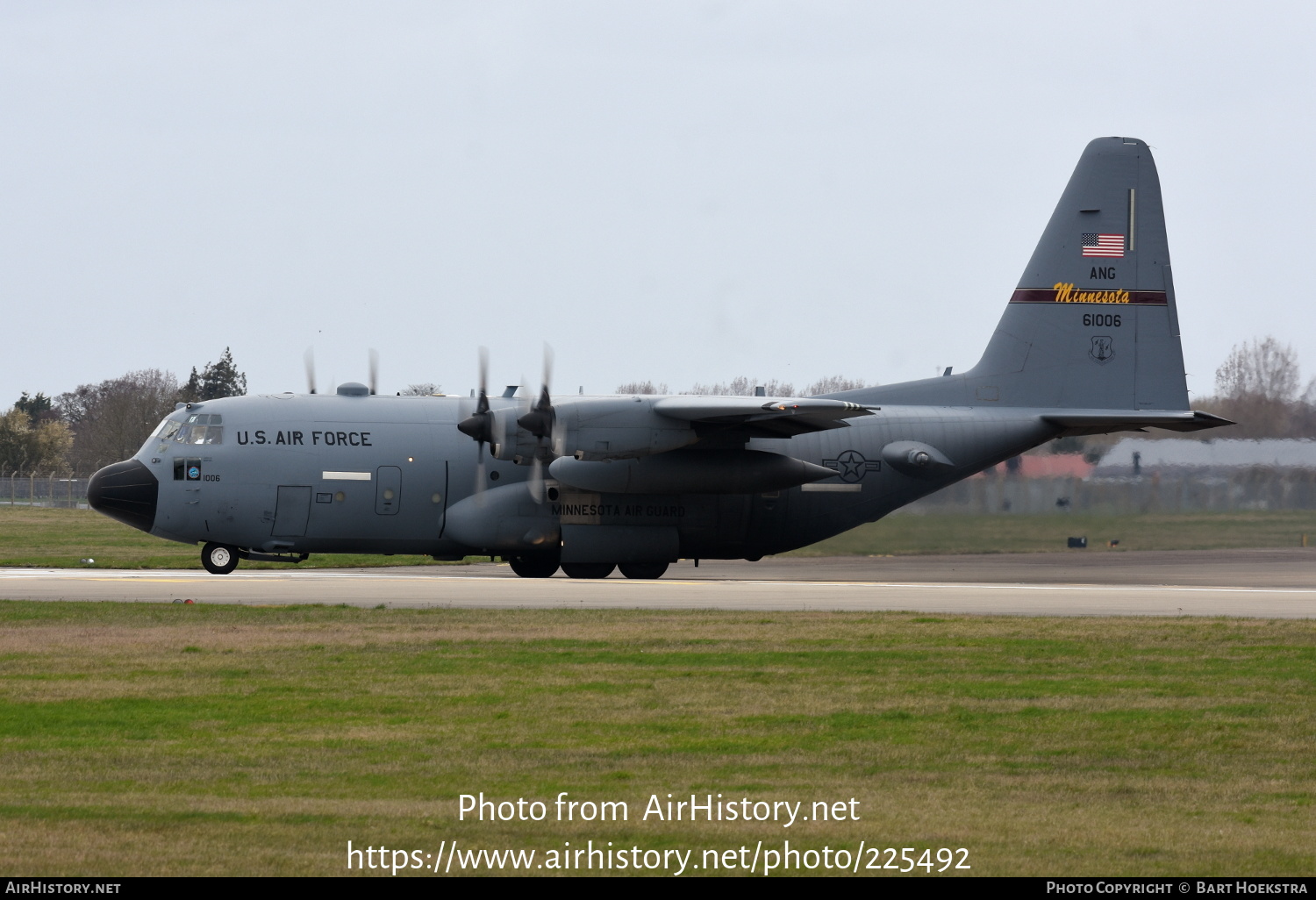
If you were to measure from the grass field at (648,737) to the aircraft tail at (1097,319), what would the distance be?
11231 mm

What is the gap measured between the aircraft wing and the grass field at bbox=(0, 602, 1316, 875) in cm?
654

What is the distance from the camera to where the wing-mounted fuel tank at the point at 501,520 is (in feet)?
86.5

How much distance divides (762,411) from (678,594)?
12.0ft

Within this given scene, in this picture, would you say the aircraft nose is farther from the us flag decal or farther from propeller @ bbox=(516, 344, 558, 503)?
the us flag decal

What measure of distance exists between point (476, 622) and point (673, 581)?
9.09 metres

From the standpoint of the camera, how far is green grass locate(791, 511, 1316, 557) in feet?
97.0

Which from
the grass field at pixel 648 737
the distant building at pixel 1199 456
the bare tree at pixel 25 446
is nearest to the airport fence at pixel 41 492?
the bare tree at pixel 25 446

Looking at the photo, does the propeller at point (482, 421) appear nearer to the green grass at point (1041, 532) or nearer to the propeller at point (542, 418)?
the propeller at point (542, 418)

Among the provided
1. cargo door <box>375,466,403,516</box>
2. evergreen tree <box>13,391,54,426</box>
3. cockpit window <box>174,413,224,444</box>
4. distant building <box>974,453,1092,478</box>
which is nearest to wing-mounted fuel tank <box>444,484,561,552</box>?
cargo door <box>375,466,403,516</box>

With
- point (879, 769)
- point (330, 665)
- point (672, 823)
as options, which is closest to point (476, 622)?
point (330, 665)

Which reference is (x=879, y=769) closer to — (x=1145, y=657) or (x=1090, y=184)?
(x=1145, y=657)

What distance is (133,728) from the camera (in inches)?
429
